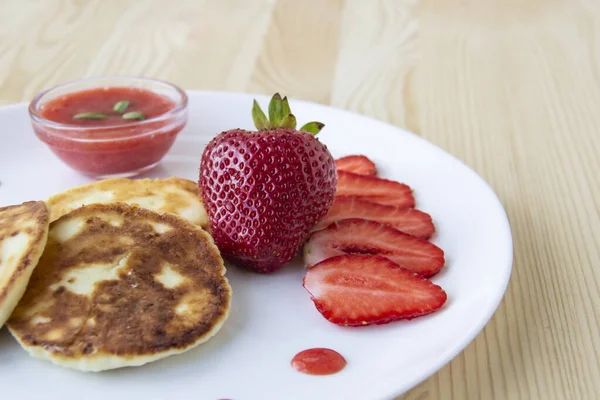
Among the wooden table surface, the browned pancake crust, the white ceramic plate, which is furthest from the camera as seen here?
the wooden table surface

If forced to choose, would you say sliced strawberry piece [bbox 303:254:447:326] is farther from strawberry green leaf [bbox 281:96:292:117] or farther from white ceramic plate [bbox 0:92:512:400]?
strawberry green leaf [bbox 281:96:292:117]

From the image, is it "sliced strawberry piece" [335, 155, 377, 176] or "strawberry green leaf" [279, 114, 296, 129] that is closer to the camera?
"strawberry green leaf" [279, 114, 296, 129]

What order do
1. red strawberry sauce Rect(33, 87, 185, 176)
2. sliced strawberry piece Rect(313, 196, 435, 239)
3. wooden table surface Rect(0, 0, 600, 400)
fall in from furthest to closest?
red strawberry sauce Rect(33, 87, 185, 176)
sliced strawberry piece Rect(313, 196, 435, 239)
wooden table surface Rect(0, 0, 600, 400)

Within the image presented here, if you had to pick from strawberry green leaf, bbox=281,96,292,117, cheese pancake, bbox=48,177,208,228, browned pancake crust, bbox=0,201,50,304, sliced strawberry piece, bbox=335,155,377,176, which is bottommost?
sliced strawberry piece, bbox=335,155,377,176

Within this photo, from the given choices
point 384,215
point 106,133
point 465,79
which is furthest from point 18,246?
point 465,79

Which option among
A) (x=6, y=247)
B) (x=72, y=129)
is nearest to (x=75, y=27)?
(x=72, y=129)

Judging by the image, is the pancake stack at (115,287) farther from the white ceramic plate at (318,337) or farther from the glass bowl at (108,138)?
the glass bowl at (108,138)

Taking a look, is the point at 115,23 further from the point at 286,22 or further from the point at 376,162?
the point at 376,162

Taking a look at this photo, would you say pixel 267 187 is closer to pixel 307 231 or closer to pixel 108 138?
pixel 307 231


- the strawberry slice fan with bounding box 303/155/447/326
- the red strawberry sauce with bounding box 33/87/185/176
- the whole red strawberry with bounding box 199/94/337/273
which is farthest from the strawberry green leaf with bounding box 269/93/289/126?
the red strawberry sauce with bounding box 33/87/185/176
